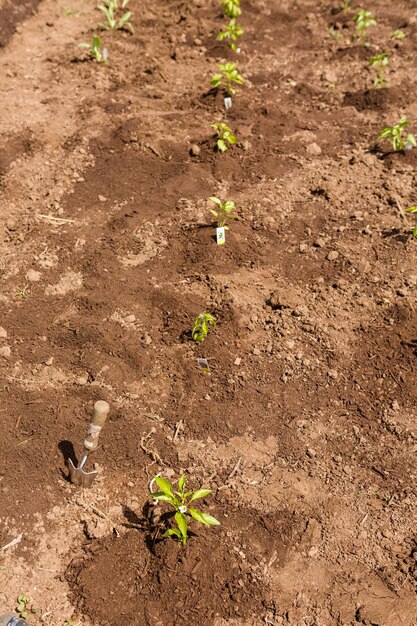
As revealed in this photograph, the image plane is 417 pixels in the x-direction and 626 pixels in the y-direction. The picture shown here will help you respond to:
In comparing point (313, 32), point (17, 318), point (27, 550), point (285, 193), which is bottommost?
point (27, 550)

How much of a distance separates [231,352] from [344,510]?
1157 mm

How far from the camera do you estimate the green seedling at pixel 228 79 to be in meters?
5.61

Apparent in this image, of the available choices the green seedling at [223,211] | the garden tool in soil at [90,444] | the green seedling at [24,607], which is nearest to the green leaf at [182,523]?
the garden tool in soil at [90,444]

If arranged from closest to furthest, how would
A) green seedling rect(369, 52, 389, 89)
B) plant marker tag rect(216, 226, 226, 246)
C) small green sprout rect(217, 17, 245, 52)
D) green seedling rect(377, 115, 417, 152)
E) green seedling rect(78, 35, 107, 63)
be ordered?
plant marker tag rect(216, 226, 226, 246) < green seedling rect(377, 115, 417, 152) < green seedling rect(369, 52, 389, 89) < green seedling rect(78, 35, 107, 63) < small green sprout rect(217, 17, 245, 52)

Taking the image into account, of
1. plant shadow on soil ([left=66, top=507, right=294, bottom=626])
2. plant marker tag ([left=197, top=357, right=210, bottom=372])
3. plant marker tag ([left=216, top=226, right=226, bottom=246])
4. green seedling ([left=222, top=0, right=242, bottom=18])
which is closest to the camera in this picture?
plant shadow on soil ([left=66, top=507, right=294, bottom=626])

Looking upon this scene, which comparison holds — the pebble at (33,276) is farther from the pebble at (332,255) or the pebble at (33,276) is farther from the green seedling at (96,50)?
the green seedling at (96,50)

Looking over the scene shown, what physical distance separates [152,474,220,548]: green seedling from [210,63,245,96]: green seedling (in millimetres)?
3903

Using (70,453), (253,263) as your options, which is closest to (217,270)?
(253,263)

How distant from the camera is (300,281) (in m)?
4.34

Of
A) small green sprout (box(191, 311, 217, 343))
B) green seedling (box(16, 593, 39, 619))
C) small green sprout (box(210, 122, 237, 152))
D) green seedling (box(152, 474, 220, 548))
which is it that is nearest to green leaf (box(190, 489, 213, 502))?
green seedling (box(152, 474, 220, 548))

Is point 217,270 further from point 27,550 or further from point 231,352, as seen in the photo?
point 27,550

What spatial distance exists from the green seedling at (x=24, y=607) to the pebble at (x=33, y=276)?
2.11 meters

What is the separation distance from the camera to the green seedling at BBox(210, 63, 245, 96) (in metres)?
5.61

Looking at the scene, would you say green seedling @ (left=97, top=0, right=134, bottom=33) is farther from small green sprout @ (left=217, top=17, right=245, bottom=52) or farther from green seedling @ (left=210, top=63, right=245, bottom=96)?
green seedling @ (left=210, top=63, right=245, bottom=96)
